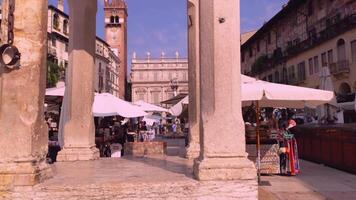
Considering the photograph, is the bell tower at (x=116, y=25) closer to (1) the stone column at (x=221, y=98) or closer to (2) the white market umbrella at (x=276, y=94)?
(2) the white market umbrella at (x=276, y=94)

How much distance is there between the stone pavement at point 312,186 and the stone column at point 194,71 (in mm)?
2003

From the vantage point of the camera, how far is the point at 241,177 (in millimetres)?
5496

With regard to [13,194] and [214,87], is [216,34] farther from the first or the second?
[13,194]

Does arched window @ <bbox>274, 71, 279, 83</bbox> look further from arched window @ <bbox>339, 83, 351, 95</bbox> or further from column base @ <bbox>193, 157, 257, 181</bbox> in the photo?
column base @ <bbox>193, 157, 257, 181</bbox>

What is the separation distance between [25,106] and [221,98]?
9.30 ft

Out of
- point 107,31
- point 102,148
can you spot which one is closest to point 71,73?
point 102,148

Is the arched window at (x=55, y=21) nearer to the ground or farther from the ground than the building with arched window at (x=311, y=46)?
farther from the ground

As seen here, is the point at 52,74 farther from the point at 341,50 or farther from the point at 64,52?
the point at 341,50

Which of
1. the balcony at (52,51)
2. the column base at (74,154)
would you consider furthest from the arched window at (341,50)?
the balcony at (52,51)

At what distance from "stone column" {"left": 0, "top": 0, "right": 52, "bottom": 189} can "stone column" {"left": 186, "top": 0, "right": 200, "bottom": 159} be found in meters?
4.34

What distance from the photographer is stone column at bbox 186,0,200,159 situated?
375 inches

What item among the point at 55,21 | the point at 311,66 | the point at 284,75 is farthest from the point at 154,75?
the point at 311,66

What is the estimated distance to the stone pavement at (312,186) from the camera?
276 inches

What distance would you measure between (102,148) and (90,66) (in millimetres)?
3868
